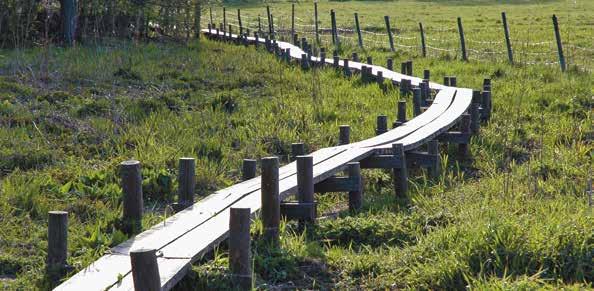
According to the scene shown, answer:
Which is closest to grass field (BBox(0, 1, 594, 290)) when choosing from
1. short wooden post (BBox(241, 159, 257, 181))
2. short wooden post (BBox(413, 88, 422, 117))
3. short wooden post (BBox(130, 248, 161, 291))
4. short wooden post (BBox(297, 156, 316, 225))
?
short wooden post (BBox(297, 156, 316, 225))

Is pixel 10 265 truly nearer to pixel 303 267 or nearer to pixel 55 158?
pixel 303 267

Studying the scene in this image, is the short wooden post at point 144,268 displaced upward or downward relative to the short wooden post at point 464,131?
upward

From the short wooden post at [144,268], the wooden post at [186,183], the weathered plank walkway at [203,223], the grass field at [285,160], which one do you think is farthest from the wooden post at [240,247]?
the wooden post at [186,183]

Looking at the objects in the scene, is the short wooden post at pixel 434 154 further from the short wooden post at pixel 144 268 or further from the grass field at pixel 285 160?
the short wooden post at pixel 144 268

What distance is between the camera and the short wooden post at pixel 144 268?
4273mm

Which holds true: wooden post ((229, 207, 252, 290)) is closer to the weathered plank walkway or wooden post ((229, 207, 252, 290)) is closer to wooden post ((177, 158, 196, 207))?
the weathered plank walkway

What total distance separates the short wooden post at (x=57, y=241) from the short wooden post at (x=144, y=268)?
115 centimetres

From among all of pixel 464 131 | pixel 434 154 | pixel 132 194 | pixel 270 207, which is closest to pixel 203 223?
pixel 270 207

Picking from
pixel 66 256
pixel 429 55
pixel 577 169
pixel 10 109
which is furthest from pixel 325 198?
pixel 429 55

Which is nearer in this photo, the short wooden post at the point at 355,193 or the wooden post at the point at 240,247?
the wooden post at the point at 240,247

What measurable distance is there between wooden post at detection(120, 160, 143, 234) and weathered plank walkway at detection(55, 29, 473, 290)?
30 centimetres

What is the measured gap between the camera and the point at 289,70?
16328mm

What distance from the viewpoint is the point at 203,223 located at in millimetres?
5906

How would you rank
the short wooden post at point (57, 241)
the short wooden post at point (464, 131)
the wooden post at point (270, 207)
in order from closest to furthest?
the short wooden post at point (57, 241) < the wooden post at point (270, 207) < the short wooden post at point (464, 131)
